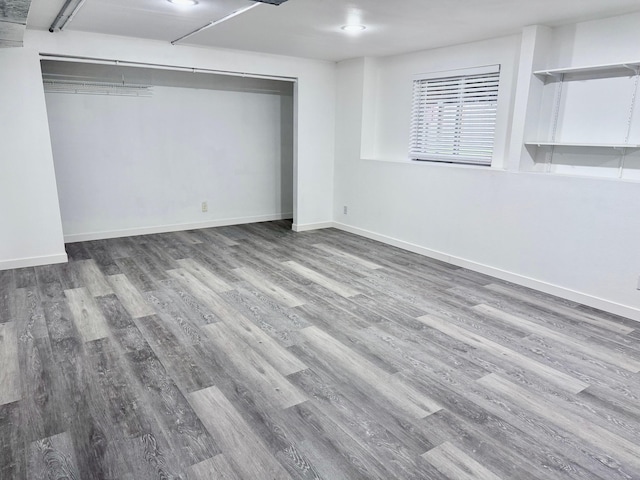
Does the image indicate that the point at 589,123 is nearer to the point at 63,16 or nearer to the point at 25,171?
the point at 63,16

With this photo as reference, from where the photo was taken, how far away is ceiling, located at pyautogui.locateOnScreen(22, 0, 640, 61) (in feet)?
10.4

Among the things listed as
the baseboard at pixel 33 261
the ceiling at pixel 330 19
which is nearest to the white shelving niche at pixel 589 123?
the ceiling at pixel 330 19

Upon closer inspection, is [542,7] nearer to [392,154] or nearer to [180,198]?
[392,154]

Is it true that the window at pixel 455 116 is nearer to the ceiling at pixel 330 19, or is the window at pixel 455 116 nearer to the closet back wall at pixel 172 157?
the ceiling at pixel 330 19

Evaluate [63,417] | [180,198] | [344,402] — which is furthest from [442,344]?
[180,198]

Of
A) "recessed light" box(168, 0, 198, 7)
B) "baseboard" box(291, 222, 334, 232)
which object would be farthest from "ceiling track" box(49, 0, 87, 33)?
"baseboard" box(291, 222, 334, 232)

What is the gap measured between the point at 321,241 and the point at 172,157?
2218 mm

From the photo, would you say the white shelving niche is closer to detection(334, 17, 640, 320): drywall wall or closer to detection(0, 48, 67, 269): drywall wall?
detection(334, 17, 640, 320): drywall wall

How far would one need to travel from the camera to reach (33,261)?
4.39 m

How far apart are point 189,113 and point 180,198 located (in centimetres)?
111

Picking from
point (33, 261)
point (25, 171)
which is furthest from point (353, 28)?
point (33, 261)

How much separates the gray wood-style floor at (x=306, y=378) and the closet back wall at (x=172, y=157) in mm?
1389

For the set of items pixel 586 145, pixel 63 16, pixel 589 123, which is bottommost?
pixel 586 145

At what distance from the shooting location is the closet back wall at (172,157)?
5207 mm
